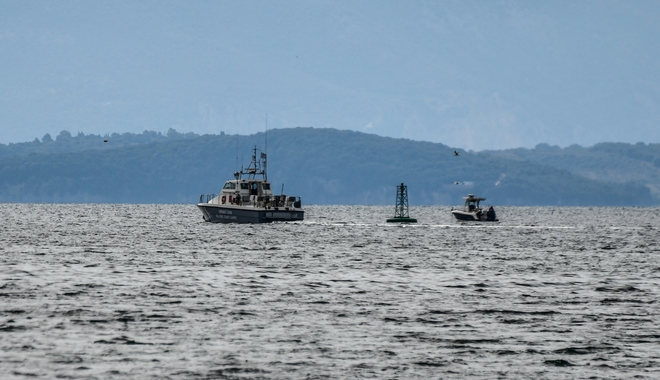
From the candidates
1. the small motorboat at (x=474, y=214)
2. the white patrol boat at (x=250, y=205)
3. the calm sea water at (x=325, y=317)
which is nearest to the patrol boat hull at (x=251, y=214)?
the white patrol boat at (x=250, y=205)

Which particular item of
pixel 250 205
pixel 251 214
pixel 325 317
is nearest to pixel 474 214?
pixel 250 205

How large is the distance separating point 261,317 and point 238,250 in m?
36.0

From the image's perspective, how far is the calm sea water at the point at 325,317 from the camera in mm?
23094

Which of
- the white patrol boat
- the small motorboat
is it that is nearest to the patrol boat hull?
the white patrol boat

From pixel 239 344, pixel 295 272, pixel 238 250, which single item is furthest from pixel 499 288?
pixel 238 250

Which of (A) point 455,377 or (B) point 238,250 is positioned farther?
(B) point 238,250

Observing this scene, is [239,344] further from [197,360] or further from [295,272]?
[295,272]

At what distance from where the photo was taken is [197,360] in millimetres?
23438

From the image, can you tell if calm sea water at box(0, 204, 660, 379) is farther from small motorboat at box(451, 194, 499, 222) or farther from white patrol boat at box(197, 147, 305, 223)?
small motorboat at box(451, 194, 499, 222)

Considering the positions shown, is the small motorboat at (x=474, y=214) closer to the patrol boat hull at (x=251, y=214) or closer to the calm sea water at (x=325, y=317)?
the patrol boat hull at (x=251, y=214)

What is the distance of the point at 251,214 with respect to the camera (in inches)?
3964

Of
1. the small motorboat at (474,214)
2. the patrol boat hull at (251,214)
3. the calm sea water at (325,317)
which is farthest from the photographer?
the small motorboat at (474,214)

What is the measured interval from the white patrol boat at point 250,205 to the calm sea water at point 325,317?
3818cm

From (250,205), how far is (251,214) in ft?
10.1
